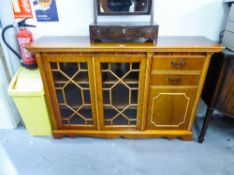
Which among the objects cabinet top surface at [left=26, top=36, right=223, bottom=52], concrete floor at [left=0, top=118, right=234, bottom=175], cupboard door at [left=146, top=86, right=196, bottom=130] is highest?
cabinet top surface at [left=26, top=36, right=223, bottom=52]

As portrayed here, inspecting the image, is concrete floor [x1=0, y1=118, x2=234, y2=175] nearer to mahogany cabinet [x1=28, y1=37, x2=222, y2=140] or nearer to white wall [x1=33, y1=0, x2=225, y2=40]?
mahogany cabinet [x1=28, y1=37, x2=222, y2=140]

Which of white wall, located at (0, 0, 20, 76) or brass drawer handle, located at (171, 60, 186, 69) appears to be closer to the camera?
brass drawer handle, located at (171, 60, 186, 69)

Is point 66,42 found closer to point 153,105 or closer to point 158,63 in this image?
point 158,63

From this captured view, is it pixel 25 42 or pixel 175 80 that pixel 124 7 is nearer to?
pixel 175 80

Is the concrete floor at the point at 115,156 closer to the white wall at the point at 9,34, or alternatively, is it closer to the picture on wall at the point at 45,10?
the white wall at the point at 9,34

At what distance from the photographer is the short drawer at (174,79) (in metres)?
1.32

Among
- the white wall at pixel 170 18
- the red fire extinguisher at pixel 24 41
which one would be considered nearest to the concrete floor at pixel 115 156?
the red fire extinguisher at pixel 24 41

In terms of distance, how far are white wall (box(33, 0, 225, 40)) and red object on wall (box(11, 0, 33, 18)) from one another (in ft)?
0.38

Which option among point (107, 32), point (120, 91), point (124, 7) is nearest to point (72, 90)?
point (120, 91)

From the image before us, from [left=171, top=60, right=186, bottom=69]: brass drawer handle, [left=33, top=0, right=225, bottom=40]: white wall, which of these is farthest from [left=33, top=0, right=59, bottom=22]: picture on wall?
[left=171, top=60, right=186, bottom=69]: brass drawer handle

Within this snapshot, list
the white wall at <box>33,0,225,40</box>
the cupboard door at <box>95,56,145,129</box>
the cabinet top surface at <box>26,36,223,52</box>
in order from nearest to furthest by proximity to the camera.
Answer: the cabinet top surface at <box>26,36,223,52</box> → the cupboard door at <box>95,56,145,129</box> → the white wall at <box>33,0,225,40</box>

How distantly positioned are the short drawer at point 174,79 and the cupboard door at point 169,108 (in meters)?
0.05

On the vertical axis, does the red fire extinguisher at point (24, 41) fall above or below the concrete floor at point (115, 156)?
above

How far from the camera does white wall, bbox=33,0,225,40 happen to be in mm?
1461
